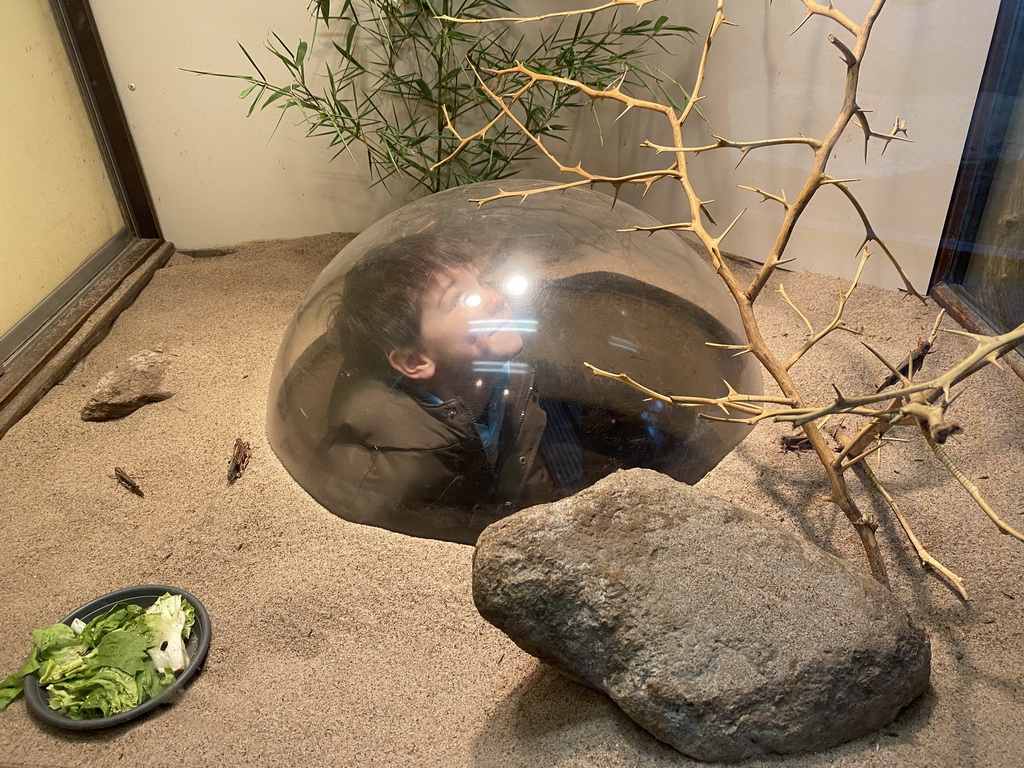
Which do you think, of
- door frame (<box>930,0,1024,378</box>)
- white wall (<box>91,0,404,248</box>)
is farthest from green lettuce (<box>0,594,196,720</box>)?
white wall (<box>91,0,404,248</box>)

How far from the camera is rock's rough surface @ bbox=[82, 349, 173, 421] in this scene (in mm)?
1764

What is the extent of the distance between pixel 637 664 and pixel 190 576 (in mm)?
829

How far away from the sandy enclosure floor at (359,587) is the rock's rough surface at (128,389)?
3 centimetres

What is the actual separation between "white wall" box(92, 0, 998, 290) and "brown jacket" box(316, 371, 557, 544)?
1.22 m

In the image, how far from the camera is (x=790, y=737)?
860 mm

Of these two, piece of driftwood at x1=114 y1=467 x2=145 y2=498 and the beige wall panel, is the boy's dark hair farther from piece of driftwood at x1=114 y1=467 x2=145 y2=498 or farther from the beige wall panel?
the beige wall panel

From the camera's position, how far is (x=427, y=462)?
1.30m

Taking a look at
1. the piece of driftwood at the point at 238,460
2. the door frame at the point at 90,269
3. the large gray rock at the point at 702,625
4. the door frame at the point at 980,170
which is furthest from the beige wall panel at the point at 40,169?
the door frame at the point at 980,170

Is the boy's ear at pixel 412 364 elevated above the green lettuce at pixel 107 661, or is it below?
above

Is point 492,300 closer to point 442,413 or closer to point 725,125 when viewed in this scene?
point 442,413

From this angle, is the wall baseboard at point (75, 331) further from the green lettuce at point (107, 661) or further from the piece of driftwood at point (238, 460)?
the green lettuce at point (107, 661)

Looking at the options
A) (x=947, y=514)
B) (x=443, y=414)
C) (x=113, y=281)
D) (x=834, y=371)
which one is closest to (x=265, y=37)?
(x=113, y=281)

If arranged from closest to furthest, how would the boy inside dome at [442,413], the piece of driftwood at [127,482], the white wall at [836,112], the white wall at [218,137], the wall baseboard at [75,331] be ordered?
1. the boy inside dome at [442,413]
2. the piece of driftwood at [127,482]
3. the white wall at [836,112]
4. the wall baseboard at [75,331]
5. the white wall at [218,137]

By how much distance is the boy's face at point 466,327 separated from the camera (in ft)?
4.13
